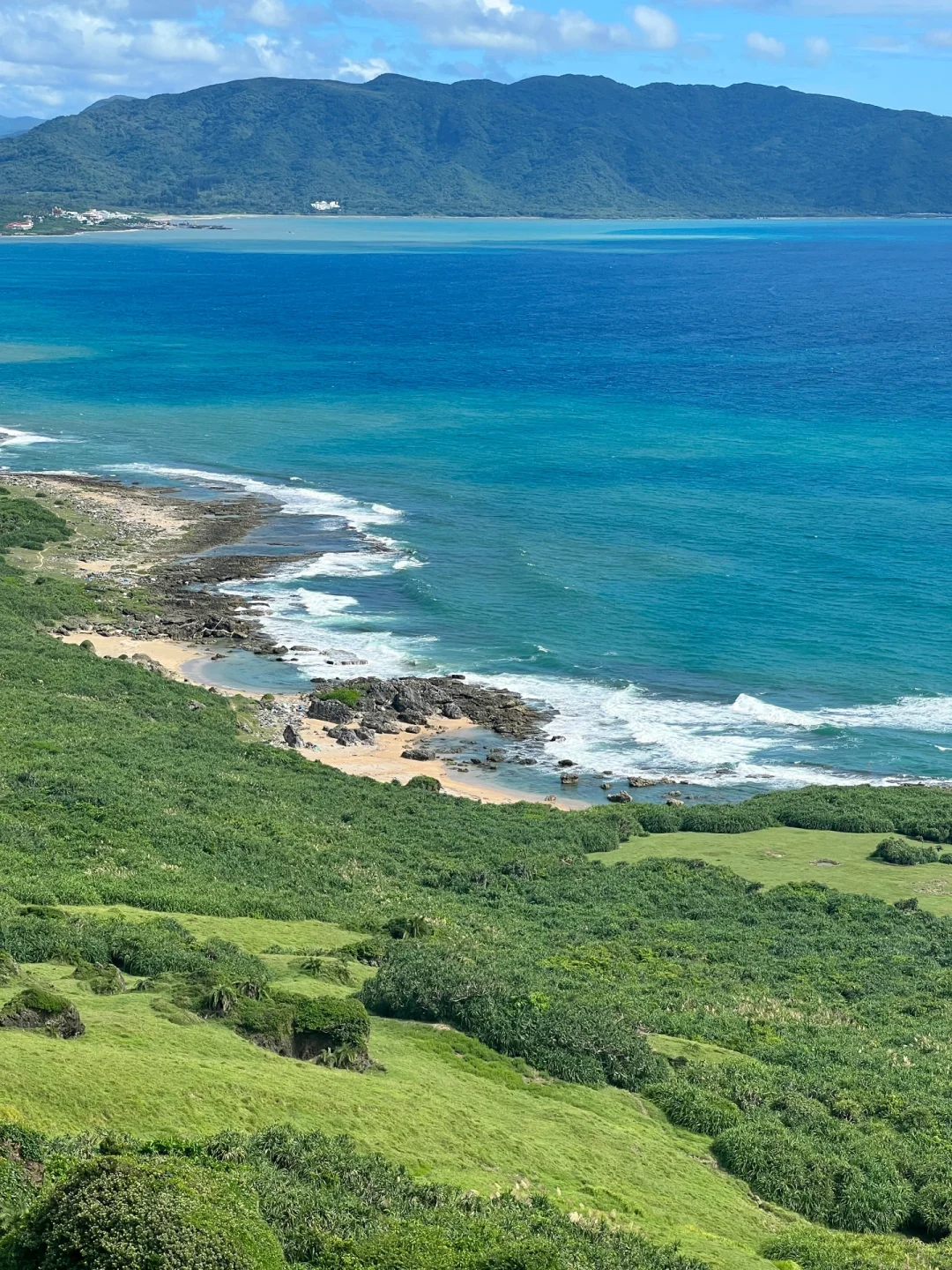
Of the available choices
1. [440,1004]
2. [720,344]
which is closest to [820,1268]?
[440,1004]

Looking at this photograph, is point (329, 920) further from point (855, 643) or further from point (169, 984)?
point (855, 643)

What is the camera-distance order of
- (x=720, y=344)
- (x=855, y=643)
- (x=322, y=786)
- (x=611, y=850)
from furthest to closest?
1. (x=720, y=344)
2. (x=855, y=643)
3. (x=322, y=786)
4. (x=611, y=850)

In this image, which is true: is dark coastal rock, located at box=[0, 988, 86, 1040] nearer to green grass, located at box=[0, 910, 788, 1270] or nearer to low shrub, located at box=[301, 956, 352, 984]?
green grass, located at box=[0, 910, 788, 1270]

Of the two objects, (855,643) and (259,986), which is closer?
(259,986)

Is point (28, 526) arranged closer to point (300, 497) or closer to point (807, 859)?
point (300, 497)

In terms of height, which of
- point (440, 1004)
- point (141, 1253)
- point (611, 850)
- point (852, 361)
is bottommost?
point (611, 850)

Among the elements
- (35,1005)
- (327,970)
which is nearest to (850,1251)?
(327,970)

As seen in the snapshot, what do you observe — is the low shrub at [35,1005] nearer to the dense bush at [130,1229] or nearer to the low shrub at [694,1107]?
the dense bush at [130,1229]
